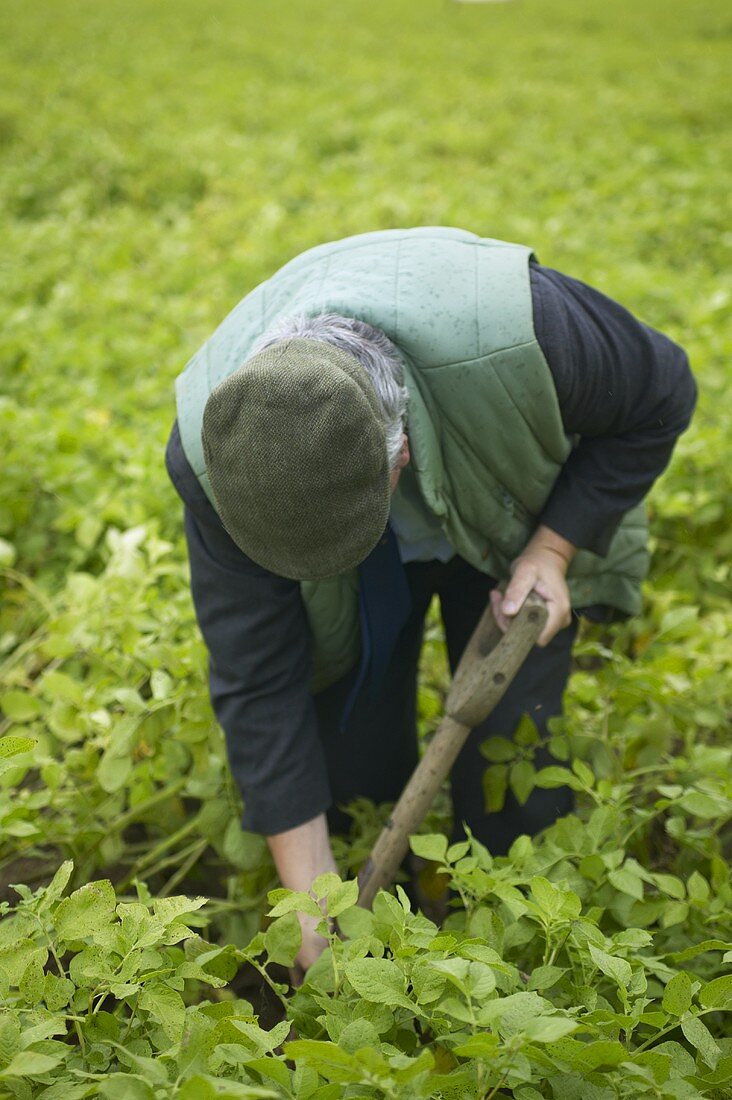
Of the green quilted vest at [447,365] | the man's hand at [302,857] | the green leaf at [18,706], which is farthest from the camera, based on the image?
the green leaf at [18,706]

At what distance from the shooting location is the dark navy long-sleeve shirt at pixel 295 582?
146 cm

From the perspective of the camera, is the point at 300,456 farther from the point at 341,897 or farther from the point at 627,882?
the point at 627,882

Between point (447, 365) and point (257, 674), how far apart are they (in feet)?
1.72

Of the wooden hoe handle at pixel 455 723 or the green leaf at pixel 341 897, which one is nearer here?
the green leaf at pixel 341 897

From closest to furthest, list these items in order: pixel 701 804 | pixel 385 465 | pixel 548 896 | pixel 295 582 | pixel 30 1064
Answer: pixel 30 1064 < pixel 548 896 < pixel 385 465 < pixel 701 804 < pixel 295 582

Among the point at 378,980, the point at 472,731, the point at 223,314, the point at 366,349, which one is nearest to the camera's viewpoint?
the point at 378,980

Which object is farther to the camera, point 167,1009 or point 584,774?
point 584,774

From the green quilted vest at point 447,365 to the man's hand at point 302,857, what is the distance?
300 millimetres

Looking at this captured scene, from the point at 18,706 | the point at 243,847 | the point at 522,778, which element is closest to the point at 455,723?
the point at 522,778

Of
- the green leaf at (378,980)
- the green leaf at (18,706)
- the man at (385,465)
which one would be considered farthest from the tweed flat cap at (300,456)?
the green leaf at (18,706)

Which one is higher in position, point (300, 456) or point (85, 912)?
point (300, 456)

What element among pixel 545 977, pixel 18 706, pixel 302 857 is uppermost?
pixel 545 977

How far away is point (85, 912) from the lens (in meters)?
1.04

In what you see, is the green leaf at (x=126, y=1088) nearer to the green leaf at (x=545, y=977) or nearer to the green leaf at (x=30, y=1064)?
the green leaf at (x=30, y=1064)
